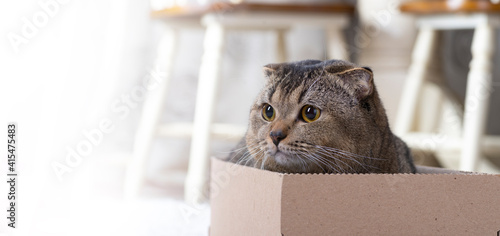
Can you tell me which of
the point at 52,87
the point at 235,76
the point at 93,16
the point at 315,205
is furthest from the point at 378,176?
the point at 235,76

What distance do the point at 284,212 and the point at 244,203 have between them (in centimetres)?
14

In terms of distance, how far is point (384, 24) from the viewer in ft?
5.99

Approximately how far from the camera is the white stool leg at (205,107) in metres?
1.67

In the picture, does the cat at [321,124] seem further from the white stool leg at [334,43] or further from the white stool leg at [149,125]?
the white stool leg at [149,125]

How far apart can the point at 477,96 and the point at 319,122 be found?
0.91 meters

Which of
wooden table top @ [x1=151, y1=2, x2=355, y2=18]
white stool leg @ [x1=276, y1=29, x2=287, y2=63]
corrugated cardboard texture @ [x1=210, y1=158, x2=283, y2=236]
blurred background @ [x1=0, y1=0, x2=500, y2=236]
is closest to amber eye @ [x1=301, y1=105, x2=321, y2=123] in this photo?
corrugated cardboard texture @ [x1=210, y1=158, x2=283, y2=236]

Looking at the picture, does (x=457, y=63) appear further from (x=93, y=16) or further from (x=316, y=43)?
(x=93, y=16)

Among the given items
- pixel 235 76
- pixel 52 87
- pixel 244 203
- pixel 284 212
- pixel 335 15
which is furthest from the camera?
pixel 235 76

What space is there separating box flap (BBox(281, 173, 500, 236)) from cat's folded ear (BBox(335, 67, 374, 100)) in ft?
0.53

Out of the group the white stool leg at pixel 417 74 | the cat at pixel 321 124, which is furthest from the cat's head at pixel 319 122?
the white stool leg at pixel 417 74

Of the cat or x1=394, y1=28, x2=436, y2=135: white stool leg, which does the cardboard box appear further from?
x1=394, y1=28, x2=436, y2=135: white stool leg

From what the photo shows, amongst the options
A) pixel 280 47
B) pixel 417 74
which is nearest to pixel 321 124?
pixel 417 74

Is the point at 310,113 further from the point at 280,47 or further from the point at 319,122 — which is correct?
the point at 280,47

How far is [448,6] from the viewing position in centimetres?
162
